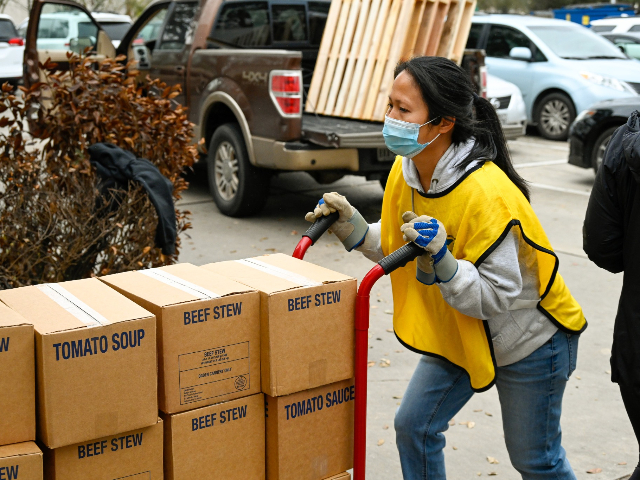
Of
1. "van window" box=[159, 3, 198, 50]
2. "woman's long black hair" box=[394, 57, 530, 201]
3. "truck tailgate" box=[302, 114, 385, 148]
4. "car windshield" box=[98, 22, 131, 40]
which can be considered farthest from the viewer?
"car windshield" box=[98, 22, 131, 40]

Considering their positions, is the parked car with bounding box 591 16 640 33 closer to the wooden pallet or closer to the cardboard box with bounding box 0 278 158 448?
the wooden pallet

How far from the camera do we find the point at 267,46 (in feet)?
27.8

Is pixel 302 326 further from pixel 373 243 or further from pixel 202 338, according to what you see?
pixel 373 243

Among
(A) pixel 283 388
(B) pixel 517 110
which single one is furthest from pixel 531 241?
(B) pixel 517 110

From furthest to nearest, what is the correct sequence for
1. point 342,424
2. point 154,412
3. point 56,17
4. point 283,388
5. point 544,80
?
point 544,80
point 56,17
point 342,424
point 283,388
point 154,412

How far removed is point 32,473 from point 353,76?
6.72m

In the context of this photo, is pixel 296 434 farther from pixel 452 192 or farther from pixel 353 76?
pixel 353 76

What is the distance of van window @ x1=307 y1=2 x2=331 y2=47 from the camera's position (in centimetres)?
875

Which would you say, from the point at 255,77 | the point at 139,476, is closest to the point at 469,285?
the point at 139,476

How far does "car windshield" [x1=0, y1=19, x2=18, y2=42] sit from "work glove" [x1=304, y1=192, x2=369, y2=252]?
754 inches

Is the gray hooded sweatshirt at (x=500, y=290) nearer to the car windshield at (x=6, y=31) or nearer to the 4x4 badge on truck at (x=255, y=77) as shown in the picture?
the 4x4 badge on truck at (x=255, y=77)

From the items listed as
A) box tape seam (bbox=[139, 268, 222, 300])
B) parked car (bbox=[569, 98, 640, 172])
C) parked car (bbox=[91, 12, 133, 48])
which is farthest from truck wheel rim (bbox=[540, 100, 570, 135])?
box tape seam (bbox=[139, 268, 222, 300])

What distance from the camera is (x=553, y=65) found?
13.0 metres

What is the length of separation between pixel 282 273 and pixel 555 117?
462 inches
